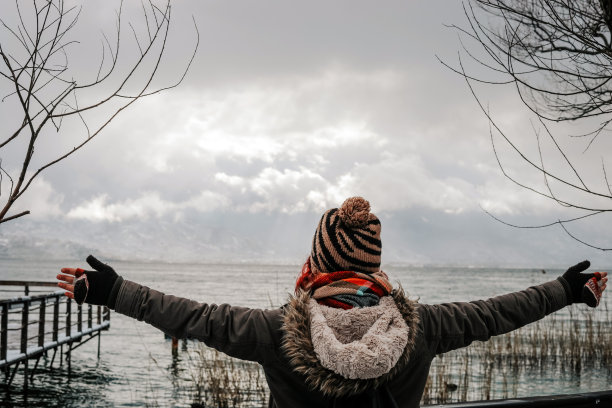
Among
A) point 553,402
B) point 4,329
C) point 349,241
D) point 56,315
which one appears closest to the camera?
point 349,241

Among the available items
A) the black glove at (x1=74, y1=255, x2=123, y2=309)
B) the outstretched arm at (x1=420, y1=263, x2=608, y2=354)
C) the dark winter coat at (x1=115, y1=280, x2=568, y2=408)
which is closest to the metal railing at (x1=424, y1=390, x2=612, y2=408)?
the outstretched arm at (x1=420, y1=263, x2=608, y2=354)

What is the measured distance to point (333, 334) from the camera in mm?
1587

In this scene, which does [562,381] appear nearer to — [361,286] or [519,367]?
[519,367]

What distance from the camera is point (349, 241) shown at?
1.74 meters

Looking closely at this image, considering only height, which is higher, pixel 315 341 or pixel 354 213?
pixel 354 213

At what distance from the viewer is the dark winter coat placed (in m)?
1.57

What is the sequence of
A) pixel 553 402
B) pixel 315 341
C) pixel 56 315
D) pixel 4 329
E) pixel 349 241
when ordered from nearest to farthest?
1. pixel 315 341
2. pixel 349 241
3. pixel 553 402
4. pixel 4 329
5. pixel 56 315

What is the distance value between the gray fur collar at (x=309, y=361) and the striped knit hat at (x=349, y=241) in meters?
0.16

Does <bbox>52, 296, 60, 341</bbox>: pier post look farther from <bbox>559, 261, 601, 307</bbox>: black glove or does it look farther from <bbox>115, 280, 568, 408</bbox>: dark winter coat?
<bbox>559, 261, 601, 307</bbox>: black glove

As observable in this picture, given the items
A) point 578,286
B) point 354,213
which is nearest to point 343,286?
point 354,213

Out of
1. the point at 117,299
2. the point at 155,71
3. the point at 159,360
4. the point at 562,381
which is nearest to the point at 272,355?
the point at 117,299

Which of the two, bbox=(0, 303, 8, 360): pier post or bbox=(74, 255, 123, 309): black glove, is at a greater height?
bbox=(74, 255, 123, 309): black glove

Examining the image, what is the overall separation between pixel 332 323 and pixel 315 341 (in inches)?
3.6

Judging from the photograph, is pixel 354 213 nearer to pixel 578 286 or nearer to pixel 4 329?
pixel 578 286
